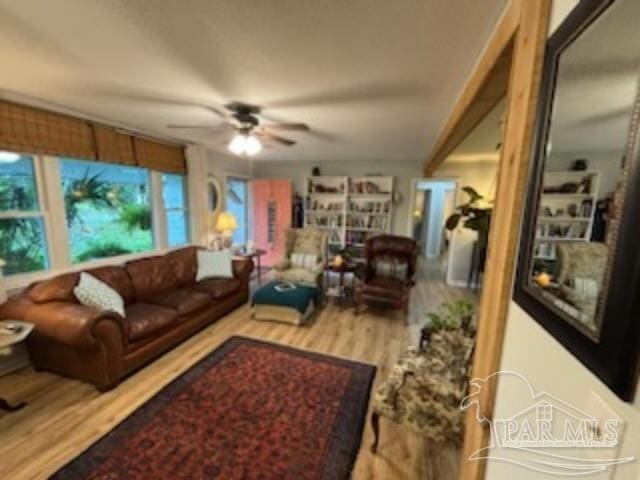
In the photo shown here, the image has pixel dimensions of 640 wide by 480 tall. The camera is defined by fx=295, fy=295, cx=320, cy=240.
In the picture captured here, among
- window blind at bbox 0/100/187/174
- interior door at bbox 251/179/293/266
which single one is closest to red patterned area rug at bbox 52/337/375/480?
window blind at bbox 0/100/187/174

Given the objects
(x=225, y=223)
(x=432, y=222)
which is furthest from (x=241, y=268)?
(x=432, y=222)

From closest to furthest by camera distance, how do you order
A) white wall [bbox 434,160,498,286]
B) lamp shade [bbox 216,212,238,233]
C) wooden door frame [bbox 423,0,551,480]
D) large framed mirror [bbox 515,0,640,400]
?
large framed mirror [bbox 515,0,640,400], wooden door frame [bbox 423,0,551,480], lamp shade [bbox 216,212,238,233], white wall [bbox 434,160,498,286]

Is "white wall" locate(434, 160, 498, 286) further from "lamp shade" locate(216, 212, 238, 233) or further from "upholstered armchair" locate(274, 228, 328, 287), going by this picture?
"lamp shade" locate(216, 212, 238, 233)

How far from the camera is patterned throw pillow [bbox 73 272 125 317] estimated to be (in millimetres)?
2594

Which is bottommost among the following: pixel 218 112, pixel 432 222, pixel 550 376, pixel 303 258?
pixel 303 258

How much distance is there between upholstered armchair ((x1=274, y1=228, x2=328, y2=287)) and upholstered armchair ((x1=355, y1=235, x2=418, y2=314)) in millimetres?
688

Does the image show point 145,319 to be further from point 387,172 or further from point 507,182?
point 387,172

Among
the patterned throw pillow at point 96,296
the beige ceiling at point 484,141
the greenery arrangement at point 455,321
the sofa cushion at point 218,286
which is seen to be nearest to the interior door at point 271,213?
the sofa cushion at point 218,286

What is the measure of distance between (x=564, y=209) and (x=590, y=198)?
4.5 inches

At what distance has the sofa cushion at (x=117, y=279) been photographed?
2.99 meters

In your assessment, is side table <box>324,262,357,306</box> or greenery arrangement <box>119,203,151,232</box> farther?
side table <box>324,262,357,306</box>

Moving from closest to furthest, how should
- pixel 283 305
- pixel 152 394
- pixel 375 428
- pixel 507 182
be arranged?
pixel 507 182 → pixel 375 428 → pixel 152 394 → pixel 283 305

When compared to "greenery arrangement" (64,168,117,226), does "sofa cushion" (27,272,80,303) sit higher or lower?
lower

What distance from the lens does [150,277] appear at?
341 cm
